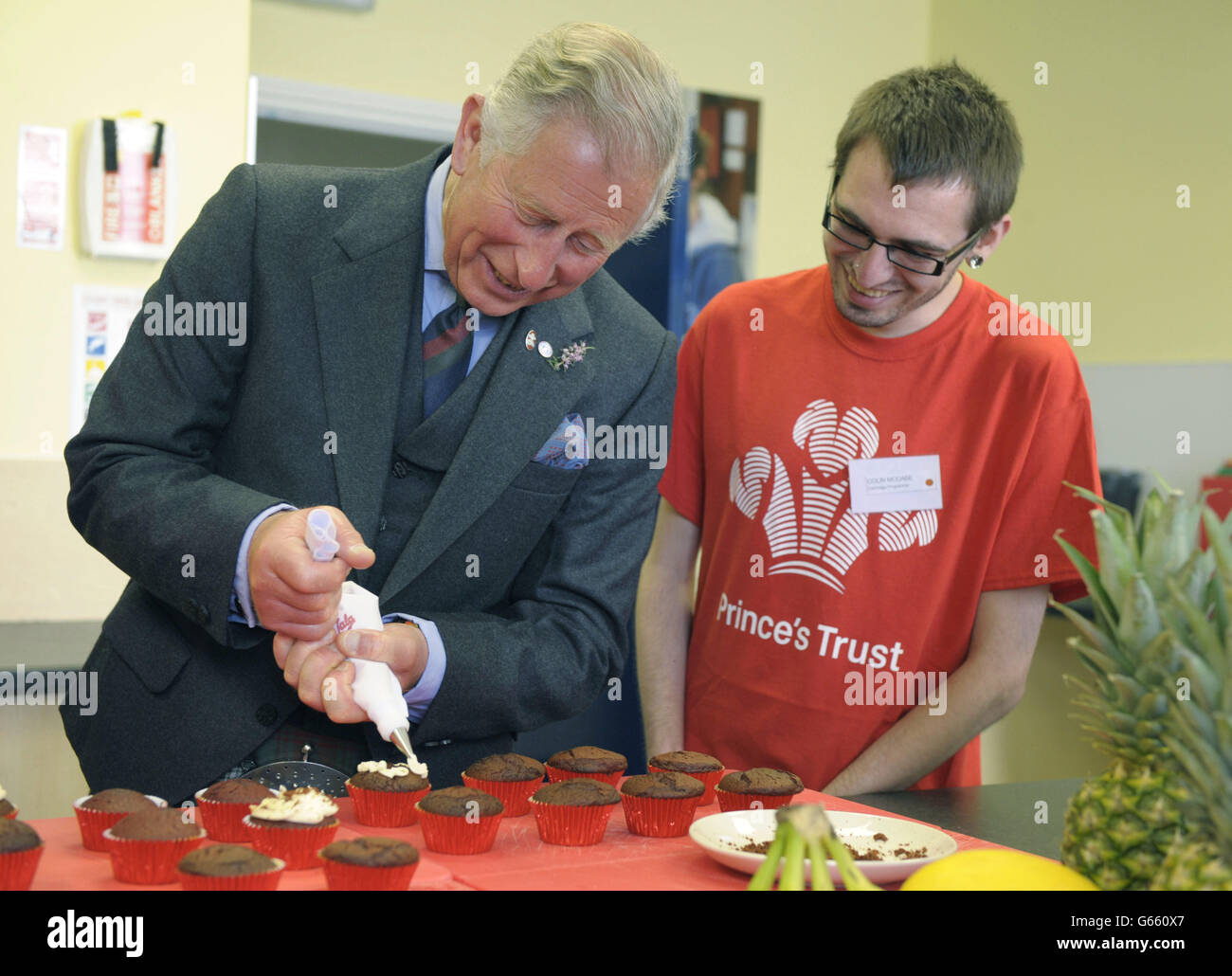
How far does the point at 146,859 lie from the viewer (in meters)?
1.06

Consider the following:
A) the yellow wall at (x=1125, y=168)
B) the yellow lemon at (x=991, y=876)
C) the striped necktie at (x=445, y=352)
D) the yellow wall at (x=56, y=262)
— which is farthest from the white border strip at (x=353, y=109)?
the yellow lemon at (x=991, y=876)

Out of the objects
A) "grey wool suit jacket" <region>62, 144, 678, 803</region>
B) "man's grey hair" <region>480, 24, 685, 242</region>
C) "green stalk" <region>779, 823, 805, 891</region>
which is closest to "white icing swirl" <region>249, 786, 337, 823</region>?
"grey wool suit jacket" <region>62, 144, 678, 803</region>

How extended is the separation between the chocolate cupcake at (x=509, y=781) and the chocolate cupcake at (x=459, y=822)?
0.15 meters

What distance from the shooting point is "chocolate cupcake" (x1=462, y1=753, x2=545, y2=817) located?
4.56 feet

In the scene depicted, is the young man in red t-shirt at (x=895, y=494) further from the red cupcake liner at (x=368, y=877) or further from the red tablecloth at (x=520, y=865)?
the red cupcake liner at (x=368, y=877)

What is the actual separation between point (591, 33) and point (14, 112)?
2.09m

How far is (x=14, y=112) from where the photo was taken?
2.98 m

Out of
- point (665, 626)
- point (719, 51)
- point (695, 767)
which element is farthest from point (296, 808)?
point (719, 51)

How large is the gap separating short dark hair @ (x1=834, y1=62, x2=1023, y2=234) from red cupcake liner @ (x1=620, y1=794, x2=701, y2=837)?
1063mm

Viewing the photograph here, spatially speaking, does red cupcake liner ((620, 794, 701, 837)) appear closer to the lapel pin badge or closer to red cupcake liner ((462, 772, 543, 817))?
red cupcake liner ((462, 772, 543, 817))

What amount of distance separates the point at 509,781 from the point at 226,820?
0.32 meters

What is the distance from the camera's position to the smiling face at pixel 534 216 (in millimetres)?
1473
